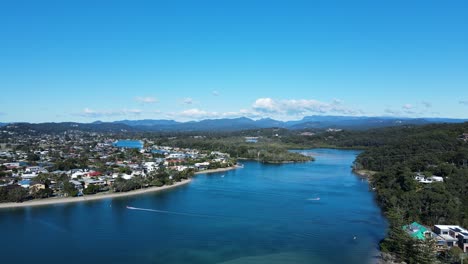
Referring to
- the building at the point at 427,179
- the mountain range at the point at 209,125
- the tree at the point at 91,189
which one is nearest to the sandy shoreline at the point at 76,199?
the tree at the point at 91,189


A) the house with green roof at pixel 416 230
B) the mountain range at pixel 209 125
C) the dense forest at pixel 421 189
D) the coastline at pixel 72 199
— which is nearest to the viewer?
the dense forest at pixel 421 189

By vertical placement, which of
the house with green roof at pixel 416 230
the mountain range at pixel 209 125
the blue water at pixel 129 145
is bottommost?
the house with green roof at pixel 416 230

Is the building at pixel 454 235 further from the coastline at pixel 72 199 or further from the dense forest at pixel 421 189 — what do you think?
the coastline at pixel 72 199

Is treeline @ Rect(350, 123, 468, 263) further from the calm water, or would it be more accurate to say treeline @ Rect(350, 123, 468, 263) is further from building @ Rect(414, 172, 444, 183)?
the calm water

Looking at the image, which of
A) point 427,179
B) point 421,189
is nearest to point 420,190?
point 421,189

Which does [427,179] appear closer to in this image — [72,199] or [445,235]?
[445,235]

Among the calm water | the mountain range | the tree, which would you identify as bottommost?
the calm water

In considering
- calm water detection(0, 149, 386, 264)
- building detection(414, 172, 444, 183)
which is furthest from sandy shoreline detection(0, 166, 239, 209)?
building detection(414, 172, 444, 183)

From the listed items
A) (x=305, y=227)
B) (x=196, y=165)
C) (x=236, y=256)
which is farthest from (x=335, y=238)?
(x=196, y=165)

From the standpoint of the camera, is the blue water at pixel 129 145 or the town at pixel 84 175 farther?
the blue water at pixel 129 145
